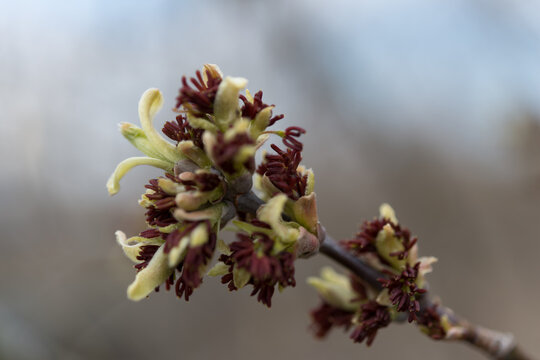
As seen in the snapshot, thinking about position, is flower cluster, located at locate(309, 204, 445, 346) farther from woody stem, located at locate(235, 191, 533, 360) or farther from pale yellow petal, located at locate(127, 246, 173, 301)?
pale yellow petal, located at locate(127, 246, 173, 301)

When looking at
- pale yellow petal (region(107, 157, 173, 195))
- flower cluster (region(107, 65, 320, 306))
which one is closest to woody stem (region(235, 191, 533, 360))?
flower cluster (region(107, 65, 320, 306))

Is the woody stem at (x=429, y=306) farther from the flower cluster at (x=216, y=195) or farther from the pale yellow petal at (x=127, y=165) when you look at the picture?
the pale yellow petal at (x=127, y=165)

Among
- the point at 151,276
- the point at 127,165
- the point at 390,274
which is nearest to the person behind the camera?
the point at 151,276

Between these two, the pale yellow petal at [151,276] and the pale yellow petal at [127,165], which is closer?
the pale yellow petal at [151,276]

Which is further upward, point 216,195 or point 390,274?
point 390,274

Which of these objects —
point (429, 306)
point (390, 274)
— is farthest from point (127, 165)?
point (429, 306)

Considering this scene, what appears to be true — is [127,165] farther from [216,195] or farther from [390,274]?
[390,274]

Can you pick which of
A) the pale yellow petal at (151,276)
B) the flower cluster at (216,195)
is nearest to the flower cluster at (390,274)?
the flower cluster at (216,195)

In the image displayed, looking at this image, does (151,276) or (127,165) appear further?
(127,165)
